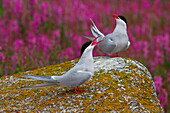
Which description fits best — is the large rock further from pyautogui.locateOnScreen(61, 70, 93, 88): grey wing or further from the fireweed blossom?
the fireweed blossom

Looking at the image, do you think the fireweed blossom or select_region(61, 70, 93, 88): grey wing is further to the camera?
the fireweed blossom

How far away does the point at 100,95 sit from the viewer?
4.06 metres

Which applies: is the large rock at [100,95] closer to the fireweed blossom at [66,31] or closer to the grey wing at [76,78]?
the grey wing at [76,78]

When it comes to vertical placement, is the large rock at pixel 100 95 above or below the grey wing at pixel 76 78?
below

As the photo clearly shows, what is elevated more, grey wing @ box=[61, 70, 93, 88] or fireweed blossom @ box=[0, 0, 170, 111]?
fireweed blossom @ box=[0, 0, 170, 111]

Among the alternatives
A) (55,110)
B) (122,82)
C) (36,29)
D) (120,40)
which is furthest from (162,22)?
(55,110)

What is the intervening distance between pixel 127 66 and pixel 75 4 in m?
6.50

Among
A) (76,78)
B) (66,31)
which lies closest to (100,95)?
(76,78)

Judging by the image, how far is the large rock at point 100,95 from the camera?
384cm

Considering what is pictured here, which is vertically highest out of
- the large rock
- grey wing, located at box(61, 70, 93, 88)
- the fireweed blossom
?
the fireweed blossom

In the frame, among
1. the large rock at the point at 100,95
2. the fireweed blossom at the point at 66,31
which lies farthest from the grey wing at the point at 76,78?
the fireweed blossom at the point at 66,31

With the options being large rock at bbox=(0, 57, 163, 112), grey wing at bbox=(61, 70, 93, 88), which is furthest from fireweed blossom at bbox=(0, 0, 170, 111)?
grey wing at bbox=(61, 70, 93, 88)

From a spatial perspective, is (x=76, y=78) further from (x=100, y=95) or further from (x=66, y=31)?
(x=66, y=31)

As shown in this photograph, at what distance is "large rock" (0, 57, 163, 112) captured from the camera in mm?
3840
